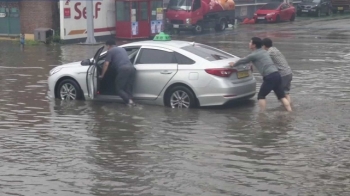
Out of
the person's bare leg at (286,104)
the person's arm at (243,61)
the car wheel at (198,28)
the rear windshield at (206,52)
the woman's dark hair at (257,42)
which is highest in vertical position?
the woman's dark hair at (257,42)

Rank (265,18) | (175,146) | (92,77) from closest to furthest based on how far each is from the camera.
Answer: (175,146), (92,77), (265,18)

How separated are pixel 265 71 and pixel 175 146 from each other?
135 inches

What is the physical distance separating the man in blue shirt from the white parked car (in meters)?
0.46

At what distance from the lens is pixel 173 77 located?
1387 cm

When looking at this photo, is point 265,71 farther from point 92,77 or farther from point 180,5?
point 180,5

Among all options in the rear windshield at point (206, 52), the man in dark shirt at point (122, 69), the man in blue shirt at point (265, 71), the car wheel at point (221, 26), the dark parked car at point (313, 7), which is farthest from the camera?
the dark parked car at point (313, 7)

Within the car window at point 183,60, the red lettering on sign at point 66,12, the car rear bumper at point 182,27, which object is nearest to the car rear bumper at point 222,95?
the car window at point 183,60

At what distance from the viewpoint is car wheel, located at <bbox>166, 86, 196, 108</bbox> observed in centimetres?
1384

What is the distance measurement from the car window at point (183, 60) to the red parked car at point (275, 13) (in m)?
34.1

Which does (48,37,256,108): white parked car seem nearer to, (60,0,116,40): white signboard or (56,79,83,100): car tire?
(56,79,83,100): car tire

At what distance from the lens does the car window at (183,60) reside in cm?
1384

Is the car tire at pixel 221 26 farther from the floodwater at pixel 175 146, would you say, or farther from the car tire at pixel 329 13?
the floodwater at pixel 175 146

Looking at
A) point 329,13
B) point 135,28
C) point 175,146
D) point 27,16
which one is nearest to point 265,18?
point 329,13

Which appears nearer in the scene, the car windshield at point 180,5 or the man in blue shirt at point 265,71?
the man in blue shirt at point 265,71
